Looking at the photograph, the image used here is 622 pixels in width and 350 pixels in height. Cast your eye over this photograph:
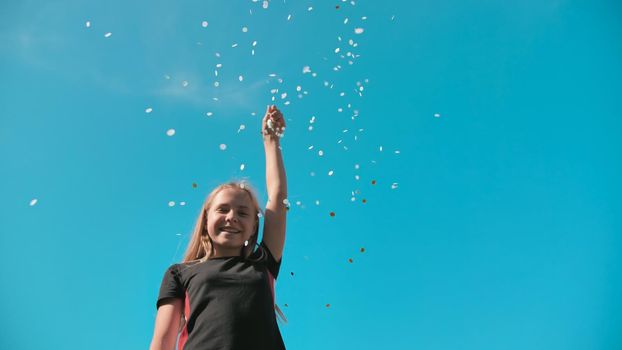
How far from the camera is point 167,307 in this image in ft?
10.9

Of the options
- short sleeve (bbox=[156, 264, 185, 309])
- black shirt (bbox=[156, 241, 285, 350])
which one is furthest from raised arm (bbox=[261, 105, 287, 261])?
short sleeve (bbox=[156, 264, 185, 309])

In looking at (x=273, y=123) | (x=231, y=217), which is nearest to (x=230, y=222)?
(x=231, y=217)

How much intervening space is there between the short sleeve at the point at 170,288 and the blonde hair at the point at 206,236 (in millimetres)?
294

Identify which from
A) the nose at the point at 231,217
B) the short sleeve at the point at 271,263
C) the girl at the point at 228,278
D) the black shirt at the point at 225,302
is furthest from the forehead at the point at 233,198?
the black shirt at the point at 225,302

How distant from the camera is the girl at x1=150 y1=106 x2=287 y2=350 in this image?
3.05 meters

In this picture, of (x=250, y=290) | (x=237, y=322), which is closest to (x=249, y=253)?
(x=250, y=290)

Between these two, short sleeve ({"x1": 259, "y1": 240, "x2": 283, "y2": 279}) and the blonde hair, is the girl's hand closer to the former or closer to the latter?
the blonde hair

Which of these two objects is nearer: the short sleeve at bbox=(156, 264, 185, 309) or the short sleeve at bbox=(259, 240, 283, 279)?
the short sleeve at bbox=(156, 264, 185, 309)

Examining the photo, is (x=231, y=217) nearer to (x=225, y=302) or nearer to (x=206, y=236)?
(x=206, y=236)

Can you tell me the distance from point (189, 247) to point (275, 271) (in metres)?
0.89

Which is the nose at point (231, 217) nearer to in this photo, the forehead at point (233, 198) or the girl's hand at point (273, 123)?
the forehead at point (233, 198)

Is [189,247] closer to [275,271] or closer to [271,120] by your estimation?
[275,271]

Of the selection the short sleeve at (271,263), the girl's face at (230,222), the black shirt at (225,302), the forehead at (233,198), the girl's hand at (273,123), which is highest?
the girl's hand at (273,123)

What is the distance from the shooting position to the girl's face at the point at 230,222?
3.74 meters
